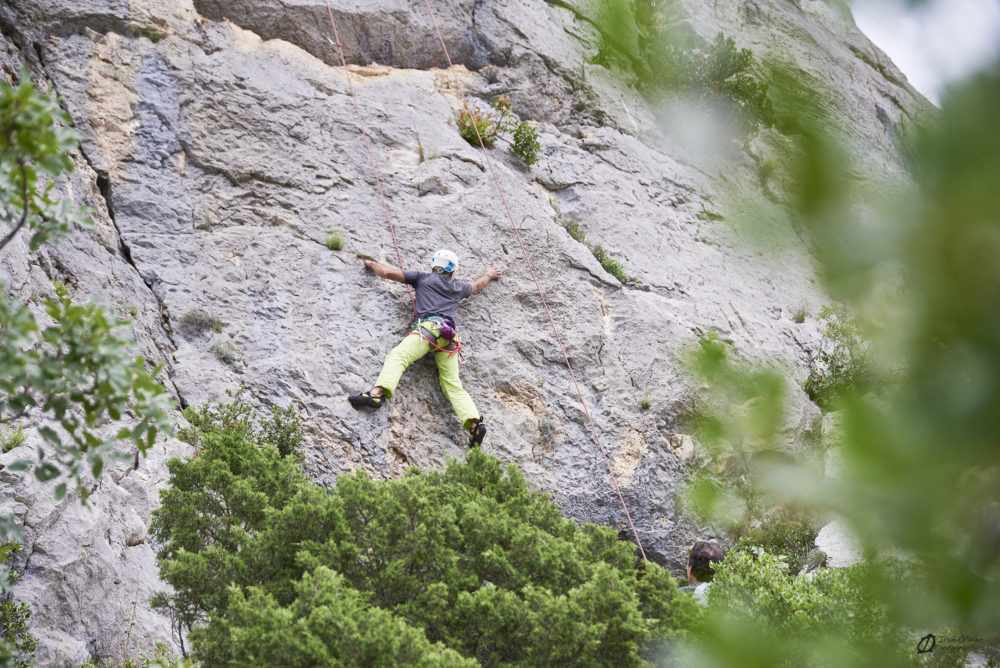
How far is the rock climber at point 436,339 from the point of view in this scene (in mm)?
8219

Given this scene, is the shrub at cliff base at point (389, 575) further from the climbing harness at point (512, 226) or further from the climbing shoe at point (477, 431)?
the climbing harness at point (512, 226)

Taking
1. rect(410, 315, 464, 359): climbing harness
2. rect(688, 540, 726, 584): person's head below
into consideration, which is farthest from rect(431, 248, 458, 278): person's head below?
rect(688, 540, 726, 584): person's head below

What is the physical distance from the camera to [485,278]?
963cm

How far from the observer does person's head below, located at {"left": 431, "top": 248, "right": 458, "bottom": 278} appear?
905 centimetres

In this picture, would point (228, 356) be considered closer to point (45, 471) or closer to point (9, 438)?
point (9, 438)

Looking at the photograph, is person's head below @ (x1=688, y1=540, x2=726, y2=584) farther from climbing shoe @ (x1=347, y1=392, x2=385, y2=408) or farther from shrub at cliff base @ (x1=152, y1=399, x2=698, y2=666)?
climbing shoe @ (x1=347, y1=392, x2=385, y2=408)

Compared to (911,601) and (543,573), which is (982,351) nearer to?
(911,601)

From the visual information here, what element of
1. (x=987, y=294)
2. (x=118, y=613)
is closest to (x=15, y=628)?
(x=118, y=613)

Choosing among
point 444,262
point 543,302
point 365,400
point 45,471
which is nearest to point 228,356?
point 365,400

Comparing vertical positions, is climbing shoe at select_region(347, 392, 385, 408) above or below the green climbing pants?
below

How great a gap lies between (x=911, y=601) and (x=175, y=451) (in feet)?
21.8

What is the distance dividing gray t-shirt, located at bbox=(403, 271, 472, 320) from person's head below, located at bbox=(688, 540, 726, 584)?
3480 millimetres

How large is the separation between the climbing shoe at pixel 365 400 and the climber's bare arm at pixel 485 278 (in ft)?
6.49

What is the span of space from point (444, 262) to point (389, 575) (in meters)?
4.66
